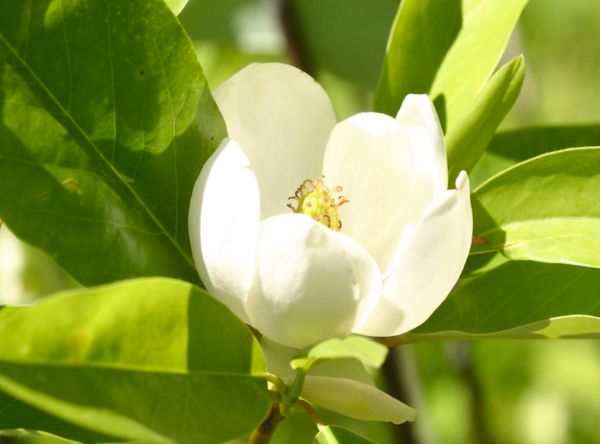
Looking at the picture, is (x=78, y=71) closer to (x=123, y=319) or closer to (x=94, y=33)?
(x=94, y=33)

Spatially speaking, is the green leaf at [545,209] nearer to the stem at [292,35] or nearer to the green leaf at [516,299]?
the green leaf at [516,299]

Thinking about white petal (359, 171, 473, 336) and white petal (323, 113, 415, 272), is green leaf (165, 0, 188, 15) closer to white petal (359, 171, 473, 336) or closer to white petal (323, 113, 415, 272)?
white petal (323, 113, 415, 272)

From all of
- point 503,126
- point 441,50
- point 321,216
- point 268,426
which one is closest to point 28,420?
point 268,426

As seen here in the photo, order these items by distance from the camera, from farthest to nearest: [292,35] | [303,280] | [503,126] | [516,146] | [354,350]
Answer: [503,126] → [292,35] → [516,146] → [303,280] → [354,350]

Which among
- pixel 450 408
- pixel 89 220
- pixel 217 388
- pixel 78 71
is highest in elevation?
pixel 78 71

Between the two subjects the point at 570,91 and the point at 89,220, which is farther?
the point at 570,91

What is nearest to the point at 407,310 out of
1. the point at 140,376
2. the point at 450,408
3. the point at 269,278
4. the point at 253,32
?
the point at 269,278

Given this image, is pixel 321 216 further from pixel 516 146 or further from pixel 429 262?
pixel 516 146
